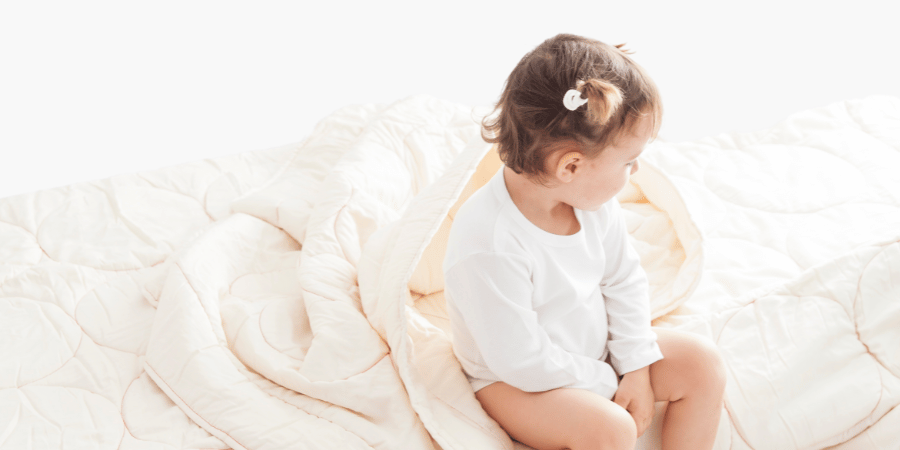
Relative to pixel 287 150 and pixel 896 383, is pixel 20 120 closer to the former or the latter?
pixel 287 150

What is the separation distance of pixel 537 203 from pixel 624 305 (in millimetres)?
203

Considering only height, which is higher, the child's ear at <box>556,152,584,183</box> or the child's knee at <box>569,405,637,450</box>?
the child's ear at <box>556,152,584,183</box>

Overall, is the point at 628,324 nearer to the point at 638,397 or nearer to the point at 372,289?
the point at 638,397

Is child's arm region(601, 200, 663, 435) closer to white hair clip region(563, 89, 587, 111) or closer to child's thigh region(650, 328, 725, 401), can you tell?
child's thigh region(650, 328, 725, 401)

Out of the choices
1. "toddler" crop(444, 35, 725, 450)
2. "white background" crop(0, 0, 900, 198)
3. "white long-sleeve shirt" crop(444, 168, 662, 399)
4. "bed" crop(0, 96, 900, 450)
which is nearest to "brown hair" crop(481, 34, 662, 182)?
"toddler" crop(444, 35, 725, 450)

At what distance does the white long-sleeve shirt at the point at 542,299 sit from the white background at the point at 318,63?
1141mm

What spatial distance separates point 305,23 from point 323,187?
3.04 ft

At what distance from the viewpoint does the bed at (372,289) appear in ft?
3.19

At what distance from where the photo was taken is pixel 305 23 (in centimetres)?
207

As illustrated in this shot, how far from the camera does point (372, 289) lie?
110 cm

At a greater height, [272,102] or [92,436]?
[272,102]

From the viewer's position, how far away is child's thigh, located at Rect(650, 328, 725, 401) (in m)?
0.93

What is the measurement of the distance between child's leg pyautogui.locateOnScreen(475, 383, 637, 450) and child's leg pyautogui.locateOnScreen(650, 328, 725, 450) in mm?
105

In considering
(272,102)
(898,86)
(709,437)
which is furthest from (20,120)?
(898,86)
